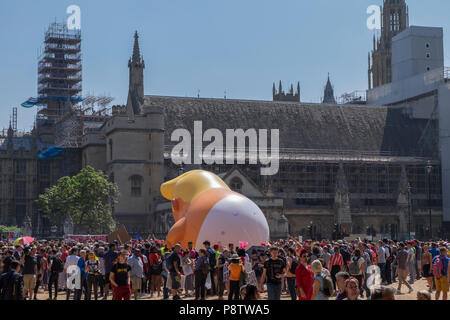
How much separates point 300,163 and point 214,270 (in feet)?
161

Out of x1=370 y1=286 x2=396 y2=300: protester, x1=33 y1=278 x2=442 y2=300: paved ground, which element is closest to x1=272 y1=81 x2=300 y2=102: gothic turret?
x1=33 y1=278 x2=442 y2=300: paved ground

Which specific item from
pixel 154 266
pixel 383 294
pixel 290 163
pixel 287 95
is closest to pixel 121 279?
pixel 154 266

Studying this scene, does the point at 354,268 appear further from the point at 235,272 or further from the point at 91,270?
the point at 91,270

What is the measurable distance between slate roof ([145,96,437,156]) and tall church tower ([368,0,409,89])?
2868 centimetres

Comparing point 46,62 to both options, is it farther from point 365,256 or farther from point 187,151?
point 365,256

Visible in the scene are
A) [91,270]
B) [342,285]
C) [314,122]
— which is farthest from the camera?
[314,122]

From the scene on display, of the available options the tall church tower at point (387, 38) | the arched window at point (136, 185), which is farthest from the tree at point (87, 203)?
the tall church tower at point (387, 38)

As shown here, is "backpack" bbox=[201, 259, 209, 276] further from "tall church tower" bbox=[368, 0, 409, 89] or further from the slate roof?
"tall church tower" bbox=[368, 0, 409, 89]

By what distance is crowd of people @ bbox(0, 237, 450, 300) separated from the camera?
54.2 feet

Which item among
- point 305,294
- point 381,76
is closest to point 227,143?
point 381,76

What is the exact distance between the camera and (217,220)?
2966 centimetres

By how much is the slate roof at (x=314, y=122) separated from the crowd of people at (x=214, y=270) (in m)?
45.6
